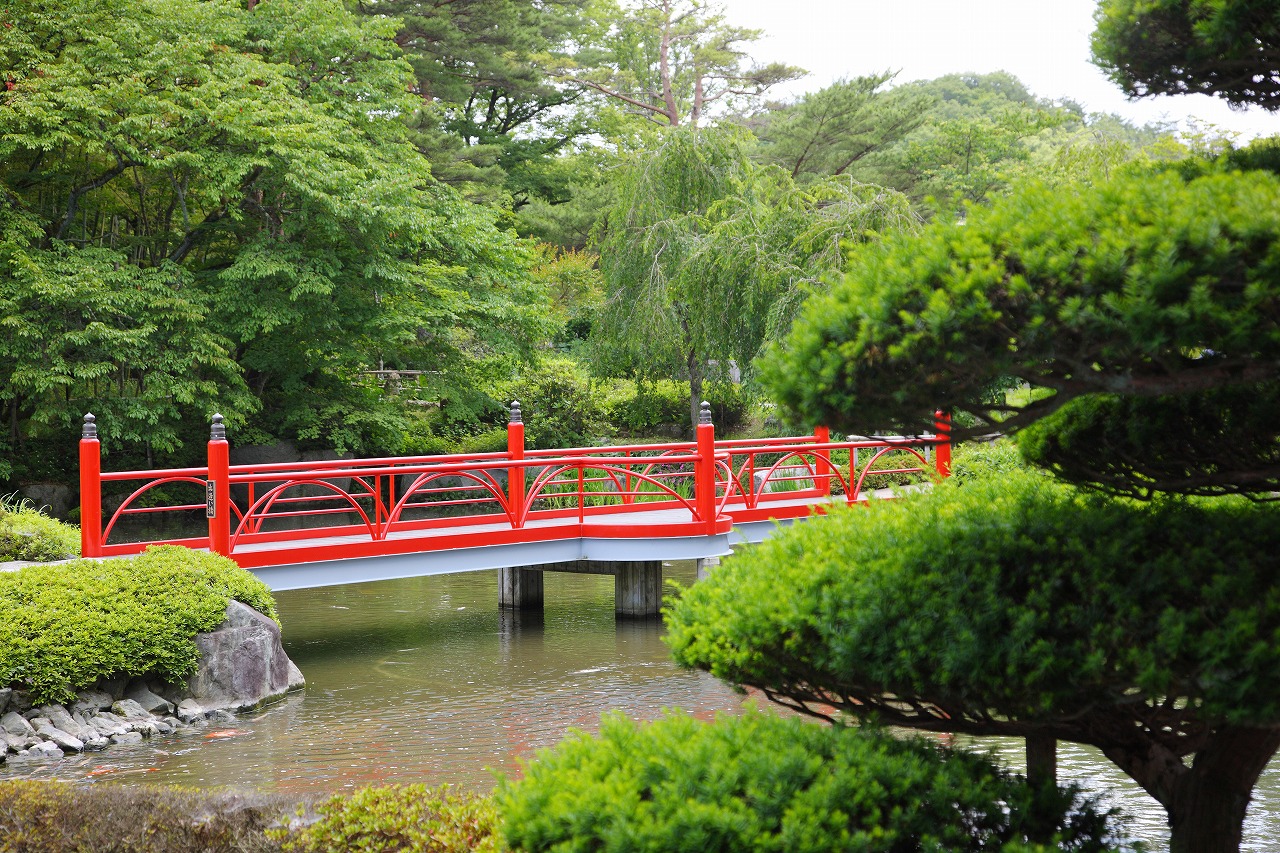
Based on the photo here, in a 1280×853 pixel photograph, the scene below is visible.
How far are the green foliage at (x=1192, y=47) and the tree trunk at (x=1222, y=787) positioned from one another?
1.97 metres

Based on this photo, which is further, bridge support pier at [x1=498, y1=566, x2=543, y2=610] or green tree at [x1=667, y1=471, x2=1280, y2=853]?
bridge support pier at [x1=498, y1=566, x2=543, y2=610]

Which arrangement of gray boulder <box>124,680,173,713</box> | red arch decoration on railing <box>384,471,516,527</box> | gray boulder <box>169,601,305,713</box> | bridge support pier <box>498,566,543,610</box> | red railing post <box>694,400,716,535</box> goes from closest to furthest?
gray boulder <box>124,680,173,713</box>, gray boulder <box>169,601,305,713</box>, red arch decoration on railing <box>384,471,516,527</box>, red railing post <box>694,400,716,535</box>, bridge support pier <box>498,566,543,610</box>

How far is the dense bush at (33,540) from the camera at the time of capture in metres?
9.38

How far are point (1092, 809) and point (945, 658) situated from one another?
0.79 metres

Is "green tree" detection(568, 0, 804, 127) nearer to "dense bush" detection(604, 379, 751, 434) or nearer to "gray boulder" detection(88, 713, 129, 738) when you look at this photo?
"dense bush" detection(604, 379, 751, 434)

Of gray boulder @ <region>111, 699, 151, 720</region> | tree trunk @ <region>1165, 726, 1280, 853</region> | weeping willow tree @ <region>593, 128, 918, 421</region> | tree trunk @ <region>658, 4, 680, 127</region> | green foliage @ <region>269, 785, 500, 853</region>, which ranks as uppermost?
tree trunk @ <region>658, 4, 680, 127</region>

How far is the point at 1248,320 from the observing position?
2551 mm

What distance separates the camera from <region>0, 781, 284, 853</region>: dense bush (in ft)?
14.7

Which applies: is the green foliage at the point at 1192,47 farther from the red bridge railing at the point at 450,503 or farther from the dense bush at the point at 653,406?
the dense bush at the point at 653,406

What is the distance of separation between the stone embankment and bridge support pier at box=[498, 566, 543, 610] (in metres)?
3.66

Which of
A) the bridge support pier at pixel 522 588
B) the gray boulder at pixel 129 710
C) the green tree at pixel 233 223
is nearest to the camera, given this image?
the gray boulder at pixel 129 710

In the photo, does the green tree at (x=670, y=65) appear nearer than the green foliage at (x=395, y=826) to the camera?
No

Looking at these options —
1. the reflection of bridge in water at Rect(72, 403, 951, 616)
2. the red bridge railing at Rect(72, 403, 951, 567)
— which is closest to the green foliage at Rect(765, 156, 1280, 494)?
the red bridge railing at Rect(72, 403, 951, 567)

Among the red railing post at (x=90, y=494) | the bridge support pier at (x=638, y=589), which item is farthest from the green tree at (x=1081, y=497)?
the bridge support pier at (x=638, y=589)
